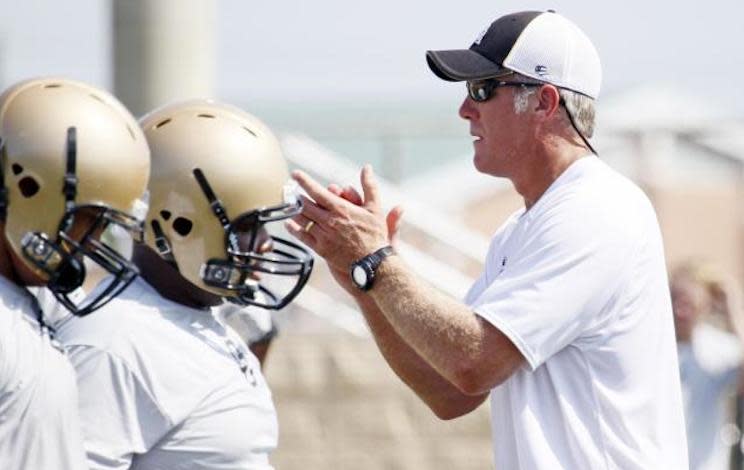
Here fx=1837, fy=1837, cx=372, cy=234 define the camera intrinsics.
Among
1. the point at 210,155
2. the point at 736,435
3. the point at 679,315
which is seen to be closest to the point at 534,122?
the point at 210,155

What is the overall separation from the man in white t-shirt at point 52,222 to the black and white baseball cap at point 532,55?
2.79 ft

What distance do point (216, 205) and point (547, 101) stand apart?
0.91 m

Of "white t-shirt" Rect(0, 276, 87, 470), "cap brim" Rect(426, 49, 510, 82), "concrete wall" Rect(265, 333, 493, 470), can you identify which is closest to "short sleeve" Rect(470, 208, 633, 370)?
"cap brim" Rect(426, 49, 510, 82)

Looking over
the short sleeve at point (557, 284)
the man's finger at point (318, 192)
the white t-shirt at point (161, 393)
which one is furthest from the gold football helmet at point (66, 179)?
the short sleeve at point (557, 284)

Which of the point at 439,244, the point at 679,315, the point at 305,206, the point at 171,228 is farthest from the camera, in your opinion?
the point at 439,244

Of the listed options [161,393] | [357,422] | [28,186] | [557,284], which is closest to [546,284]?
[557,284]

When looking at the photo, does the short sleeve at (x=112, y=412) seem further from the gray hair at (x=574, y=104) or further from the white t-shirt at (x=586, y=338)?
the gray hair at (x=574, y=104)

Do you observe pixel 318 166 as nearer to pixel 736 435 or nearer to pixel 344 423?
pixel 344 423

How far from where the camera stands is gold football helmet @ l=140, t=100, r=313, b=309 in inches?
188

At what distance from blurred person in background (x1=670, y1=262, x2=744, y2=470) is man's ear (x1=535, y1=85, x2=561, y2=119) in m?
4.01

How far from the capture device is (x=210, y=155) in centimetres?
483

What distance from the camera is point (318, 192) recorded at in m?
4.42

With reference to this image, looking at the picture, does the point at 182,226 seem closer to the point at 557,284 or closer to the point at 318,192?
the point at 318,192

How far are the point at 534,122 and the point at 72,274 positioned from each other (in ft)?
3.96
